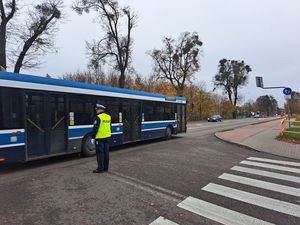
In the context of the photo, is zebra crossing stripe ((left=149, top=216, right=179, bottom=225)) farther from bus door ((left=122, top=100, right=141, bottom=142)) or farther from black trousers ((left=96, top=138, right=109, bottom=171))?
bus door ((left=122, top=100, right=141, bottom=142))

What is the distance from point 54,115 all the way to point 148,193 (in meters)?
5.04

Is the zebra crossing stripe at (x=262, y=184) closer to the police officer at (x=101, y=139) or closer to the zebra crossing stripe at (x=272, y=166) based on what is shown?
the zebra crossing stripe at (x=272, y=166)

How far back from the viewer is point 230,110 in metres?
89.4

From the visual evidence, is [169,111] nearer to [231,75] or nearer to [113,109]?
[113,109]

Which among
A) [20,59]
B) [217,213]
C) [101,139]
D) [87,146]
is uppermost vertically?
[20,59]

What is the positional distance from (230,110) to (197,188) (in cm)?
8551

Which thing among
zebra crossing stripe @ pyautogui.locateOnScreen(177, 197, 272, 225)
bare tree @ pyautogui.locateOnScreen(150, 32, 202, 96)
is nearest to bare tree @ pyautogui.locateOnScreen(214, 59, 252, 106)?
bare tree @ pyautogui.locateOnScreen(150, 32, 202, 96)

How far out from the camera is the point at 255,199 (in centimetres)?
614

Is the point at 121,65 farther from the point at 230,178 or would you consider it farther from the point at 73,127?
the point at 230,178

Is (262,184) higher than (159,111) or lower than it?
lower

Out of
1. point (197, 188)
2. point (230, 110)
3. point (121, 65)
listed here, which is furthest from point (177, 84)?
point (197, 188)

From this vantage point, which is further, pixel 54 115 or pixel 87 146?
pixel 87 146

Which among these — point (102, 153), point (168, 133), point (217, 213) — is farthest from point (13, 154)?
point (168, 133)

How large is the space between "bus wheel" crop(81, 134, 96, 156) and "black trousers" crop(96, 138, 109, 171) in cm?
304
